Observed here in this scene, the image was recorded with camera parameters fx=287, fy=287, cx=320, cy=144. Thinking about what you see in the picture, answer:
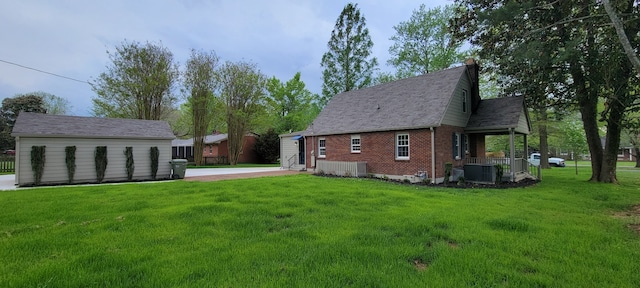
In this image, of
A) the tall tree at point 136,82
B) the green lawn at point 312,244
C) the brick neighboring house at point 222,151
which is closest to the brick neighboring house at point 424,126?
the green lawn at point 312,244

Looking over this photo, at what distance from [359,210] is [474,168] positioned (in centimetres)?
906

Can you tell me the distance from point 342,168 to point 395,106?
4.54 meters

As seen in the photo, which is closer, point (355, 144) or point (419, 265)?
point (419, 265)

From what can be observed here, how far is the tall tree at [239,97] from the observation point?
2768 centimetres

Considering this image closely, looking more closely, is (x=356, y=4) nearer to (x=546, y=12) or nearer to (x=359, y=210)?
(x=546, y=12)

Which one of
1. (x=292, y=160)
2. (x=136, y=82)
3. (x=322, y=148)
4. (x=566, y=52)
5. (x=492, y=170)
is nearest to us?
(x=566, y=52)

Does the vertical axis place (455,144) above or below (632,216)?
above

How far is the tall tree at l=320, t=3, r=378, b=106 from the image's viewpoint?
28.9 meters

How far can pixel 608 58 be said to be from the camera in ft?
33.3

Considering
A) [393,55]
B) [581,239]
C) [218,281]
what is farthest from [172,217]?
[393,55]

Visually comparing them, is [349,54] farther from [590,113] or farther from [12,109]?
[12,109]

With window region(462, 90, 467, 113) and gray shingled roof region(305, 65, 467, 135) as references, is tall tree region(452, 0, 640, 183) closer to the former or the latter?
window region(462, 90, 467, 113)

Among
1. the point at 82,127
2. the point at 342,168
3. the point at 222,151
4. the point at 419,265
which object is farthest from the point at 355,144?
the point at 222,151

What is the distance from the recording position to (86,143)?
45.8 ft
